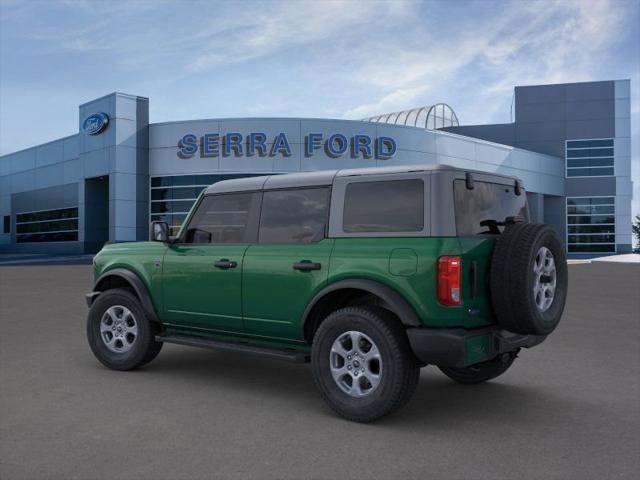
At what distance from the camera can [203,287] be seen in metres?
5.78

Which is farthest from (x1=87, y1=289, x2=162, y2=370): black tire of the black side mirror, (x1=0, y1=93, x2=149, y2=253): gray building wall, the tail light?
(x1=0, y1=93, x2=149, y2=253): gray building wall

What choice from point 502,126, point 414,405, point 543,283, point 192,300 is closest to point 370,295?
point 414,405

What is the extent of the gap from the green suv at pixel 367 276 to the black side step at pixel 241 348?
0.02m

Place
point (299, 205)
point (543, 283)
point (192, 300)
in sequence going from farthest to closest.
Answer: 1. point (192, 300)
2. point (299, 205)
3. point (543, 283)

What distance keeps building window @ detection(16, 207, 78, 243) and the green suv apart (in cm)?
3780

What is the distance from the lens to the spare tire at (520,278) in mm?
4527

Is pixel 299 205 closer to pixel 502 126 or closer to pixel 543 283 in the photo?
pixel 543 283

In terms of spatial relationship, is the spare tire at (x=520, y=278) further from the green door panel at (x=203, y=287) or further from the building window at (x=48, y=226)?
the building window at (x=48, y=226)

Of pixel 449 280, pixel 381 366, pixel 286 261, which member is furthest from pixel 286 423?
pixel 449 280

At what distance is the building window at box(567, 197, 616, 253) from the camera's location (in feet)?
154

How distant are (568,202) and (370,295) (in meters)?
47.1

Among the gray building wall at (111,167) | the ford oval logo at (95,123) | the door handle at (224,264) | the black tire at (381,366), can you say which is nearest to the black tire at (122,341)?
the door handle at (224,264)

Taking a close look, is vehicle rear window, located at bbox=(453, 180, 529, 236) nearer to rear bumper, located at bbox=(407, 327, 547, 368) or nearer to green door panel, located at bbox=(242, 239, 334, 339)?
rear bumper, located at bbox=(407, 327, 547, 368)

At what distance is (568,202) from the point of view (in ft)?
158
